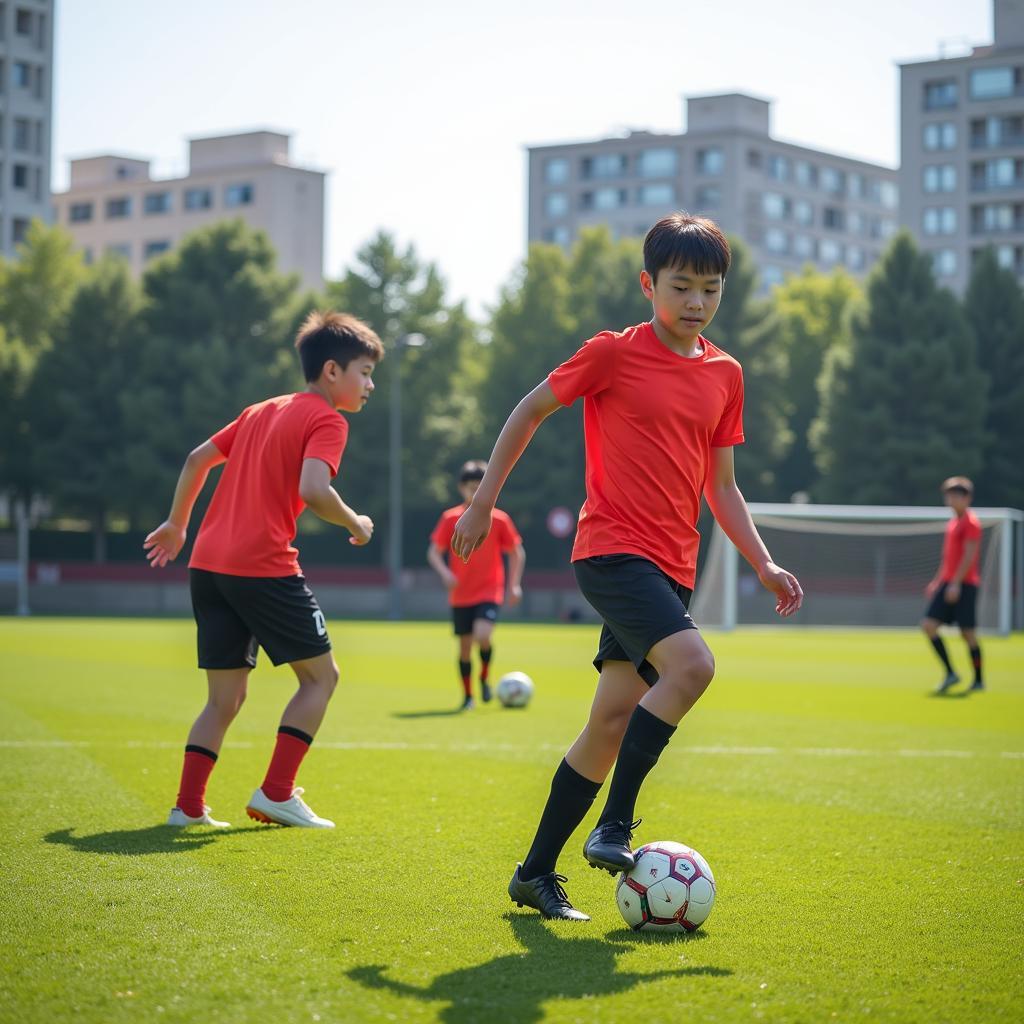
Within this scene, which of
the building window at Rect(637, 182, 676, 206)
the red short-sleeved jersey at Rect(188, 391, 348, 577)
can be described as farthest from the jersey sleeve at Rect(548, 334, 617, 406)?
the building window at Rect(637, 182, 676, 206)

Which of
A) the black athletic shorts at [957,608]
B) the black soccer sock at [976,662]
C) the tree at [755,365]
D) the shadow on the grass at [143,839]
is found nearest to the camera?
the shadow on the grass at [143,839]

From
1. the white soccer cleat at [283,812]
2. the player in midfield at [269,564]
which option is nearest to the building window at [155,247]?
the player in midfield at [269,564]

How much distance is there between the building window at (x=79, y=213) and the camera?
324 ft

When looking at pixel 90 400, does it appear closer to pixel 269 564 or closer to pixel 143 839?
pixel 269 564

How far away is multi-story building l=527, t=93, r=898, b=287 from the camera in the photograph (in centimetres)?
9762

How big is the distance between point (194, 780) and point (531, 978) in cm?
293

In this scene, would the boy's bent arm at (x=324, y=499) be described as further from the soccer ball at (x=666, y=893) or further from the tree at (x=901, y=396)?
the tree at (x=901, y=396)

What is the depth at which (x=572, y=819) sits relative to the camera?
4910mm

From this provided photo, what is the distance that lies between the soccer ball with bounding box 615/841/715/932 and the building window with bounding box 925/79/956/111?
277 feet

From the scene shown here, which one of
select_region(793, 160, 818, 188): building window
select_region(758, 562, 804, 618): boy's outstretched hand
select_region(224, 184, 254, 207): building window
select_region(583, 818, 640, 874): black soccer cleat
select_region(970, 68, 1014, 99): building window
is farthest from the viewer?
select_region(793, 160, 818, 188): building window

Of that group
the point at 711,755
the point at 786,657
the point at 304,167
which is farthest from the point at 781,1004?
the point at 304,167

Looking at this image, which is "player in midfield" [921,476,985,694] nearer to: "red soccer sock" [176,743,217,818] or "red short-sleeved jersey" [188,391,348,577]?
"red short-sleeved jersey" [188,391,348,577]

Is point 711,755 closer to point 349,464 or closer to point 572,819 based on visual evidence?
point 572,819

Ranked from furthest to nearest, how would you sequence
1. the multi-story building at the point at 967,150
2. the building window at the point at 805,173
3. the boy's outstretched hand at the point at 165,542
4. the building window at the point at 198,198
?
the building window at the point at 805,173, the building window at the point at 198,198, the multi-story building at the point at 967,150, the boy's outstretched hand at the point at 165,542
